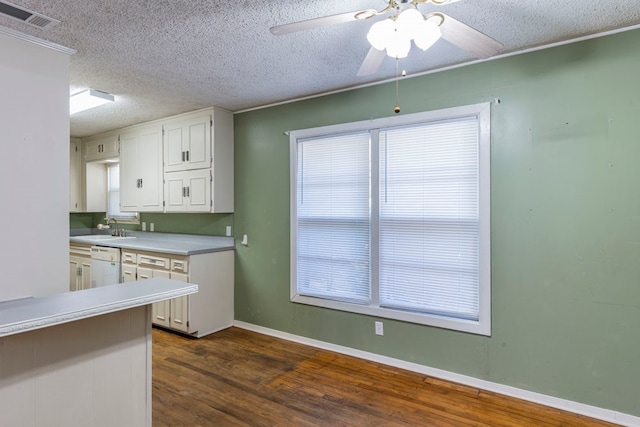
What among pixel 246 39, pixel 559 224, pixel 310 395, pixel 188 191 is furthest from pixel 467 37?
pixel 188 191

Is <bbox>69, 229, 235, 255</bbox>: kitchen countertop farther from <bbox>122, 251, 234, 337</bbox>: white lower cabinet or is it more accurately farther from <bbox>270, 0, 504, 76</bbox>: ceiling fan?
<bbox>270, 0, 504, 76</bbox>: ceiling fan

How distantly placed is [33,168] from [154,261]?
81.8 inches

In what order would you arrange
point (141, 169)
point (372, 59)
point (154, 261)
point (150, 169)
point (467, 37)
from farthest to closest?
point (141, 169)
point (150, 169)
point (154, 261)
point (372, 59)
point (467, 37)

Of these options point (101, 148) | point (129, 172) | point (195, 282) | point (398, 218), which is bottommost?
point (195, 282)

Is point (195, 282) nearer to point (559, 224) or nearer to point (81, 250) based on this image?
point (81, 250)

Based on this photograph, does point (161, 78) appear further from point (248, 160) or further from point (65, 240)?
point (65, 240)

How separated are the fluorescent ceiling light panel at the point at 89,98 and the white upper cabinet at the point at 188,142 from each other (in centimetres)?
83

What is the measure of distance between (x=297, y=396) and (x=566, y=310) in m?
1.96

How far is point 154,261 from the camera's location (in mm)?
3844

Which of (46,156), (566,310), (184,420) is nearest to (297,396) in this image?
(184,420)

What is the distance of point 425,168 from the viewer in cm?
282

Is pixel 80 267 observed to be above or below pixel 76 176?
below

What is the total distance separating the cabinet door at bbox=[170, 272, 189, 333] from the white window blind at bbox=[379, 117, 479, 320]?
202 centimetres

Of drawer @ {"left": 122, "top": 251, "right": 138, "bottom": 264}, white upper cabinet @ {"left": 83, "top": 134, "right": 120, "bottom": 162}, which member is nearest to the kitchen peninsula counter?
drawer @ {"left": 122, "top": 251, "right": 138, "bottom": 264}
